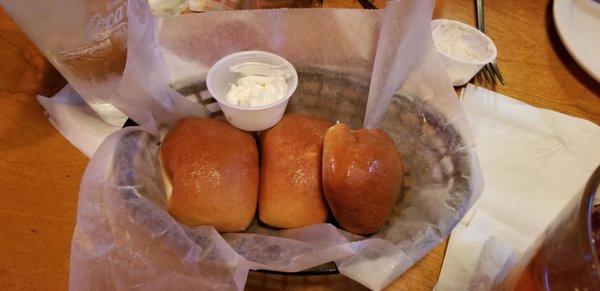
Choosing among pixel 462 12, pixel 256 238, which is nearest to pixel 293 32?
pixel 256 238

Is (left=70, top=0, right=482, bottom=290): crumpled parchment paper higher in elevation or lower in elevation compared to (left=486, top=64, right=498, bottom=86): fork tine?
higher

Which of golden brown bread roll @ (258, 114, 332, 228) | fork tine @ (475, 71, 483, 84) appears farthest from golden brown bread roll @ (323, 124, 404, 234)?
fork tine @ (475, 71, 483, 84)

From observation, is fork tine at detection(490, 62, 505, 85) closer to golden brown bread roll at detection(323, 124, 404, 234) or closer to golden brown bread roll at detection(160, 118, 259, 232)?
golden brown bread roll at detection(323, 124, 404, 234)

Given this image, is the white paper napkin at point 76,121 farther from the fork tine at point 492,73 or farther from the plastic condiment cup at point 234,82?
the fork tine at point 492,73

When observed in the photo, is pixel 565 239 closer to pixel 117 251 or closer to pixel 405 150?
pixel 405 150

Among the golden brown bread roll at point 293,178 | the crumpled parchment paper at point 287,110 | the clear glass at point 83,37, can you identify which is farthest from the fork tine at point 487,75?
the clear glass at point 83,37
